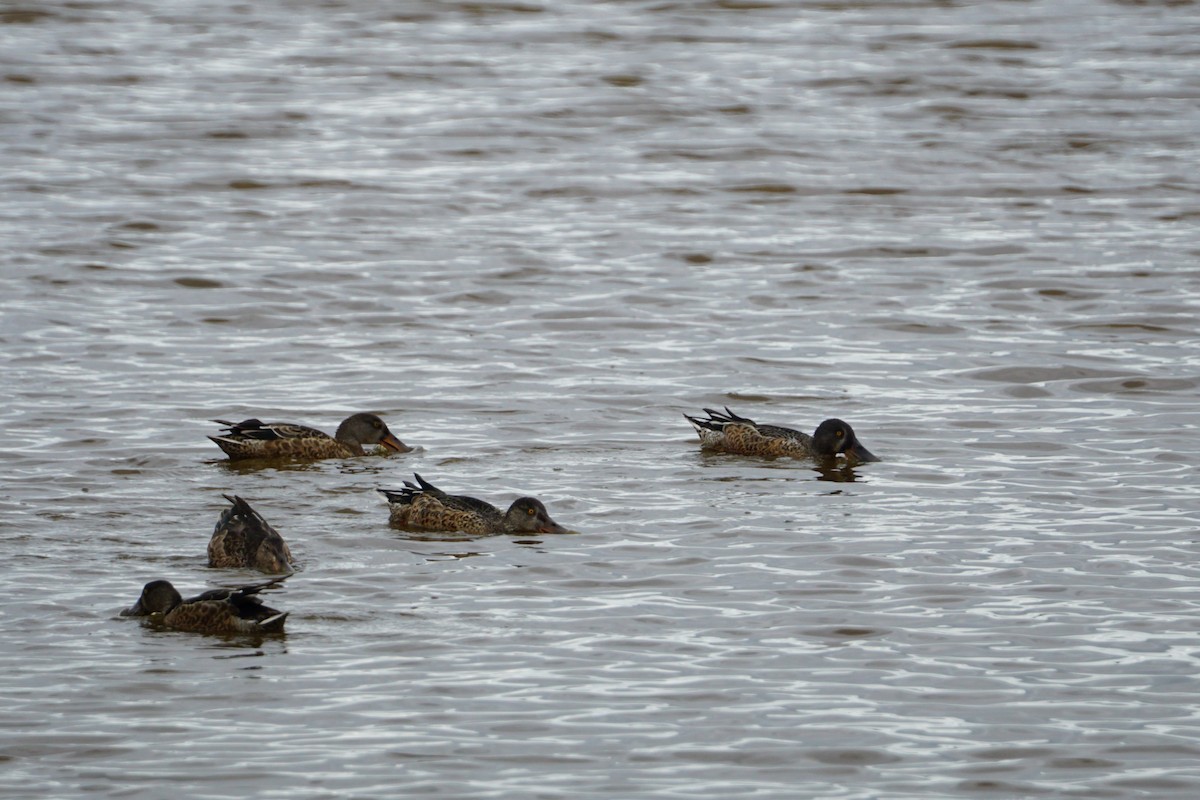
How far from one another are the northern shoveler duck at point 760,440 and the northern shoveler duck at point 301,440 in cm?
188

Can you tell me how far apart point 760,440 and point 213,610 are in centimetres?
458

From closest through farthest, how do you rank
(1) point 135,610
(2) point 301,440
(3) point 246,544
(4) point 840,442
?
(1) point 135,610
(3) point 246,544
(4) point 840,442
(2) point 301,440

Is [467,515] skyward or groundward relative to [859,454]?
groundward

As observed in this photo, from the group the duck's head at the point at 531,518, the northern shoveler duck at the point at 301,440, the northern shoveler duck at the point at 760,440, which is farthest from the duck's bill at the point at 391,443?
the duck's head at the point at 531,518

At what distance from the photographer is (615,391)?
13898 mm

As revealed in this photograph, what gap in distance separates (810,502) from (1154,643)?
2.93 m

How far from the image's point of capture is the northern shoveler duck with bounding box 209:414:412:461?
12023 mm

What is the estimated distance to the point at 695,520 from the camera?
10.8 metres

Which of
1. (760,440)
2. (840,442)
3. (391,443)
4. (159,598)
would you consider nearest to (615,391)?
(760,440)

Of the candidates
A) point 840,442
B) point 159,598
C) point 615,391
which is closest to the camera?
point 159,598

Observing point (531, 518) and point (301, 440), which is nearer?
point (531, 518)

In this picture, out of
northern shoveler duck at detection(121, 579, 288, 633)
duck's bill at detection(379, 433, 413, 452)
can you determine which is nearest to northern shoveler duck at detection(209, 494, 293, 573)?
northern shoveler duck at detection(121, 579, 288, 633)

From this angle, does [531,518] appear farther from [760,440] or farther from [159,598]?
[760,440]

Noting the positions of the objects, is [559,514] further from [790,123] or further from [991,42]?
[991,42]
